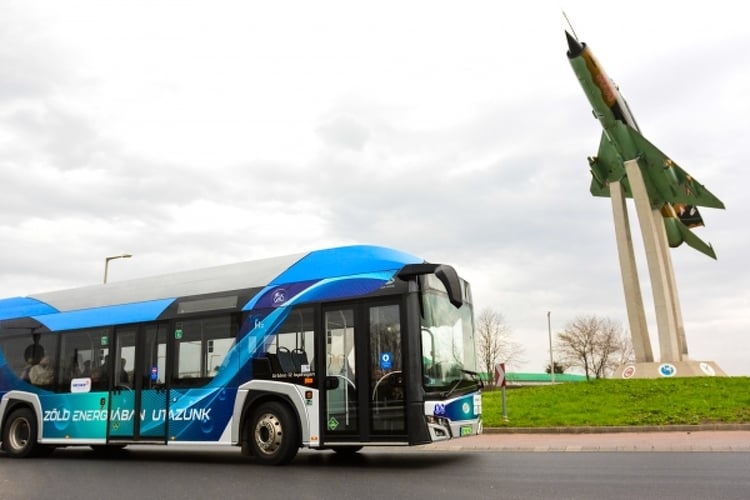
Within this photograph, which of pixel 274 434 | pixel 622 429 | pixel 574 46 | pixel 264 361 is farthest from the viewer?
pixel 574 46

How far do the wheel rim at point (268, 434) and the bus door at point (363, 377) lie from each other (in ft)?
2.95

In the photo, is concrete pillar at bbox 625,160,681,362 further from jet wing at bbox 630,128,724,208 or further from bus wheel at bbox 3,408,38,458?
bus wheel at bbox 3,408,38,458

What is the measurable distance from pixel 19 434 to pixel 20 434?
34 mm

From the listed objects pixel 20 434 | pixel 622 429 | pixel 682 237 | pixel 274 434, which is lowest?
pixel 622 429

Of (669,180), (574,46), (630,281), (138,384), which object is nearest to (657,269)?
(630,281)

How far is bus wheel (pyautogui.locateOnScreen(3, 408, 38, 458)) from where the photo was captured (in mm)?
14203

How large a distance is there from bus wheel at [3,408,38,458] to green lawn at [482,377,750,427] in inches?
439

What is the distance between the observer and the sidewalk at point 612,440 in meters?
13.0

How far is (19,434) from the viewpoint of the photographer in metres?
14.5

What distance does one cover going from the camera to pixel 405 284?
10.4 metres

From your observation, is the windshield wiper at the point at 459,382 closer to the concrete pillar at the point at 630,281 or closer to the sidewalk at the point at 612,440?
the sidewalk at the point at 612,440

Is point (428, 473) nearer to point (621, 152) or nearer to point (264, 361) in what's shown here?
point (264, 361)

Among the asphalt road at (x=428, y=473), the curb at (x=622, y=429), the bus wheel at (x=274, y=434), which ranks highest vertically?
the bus wheel at (x=274, y=434)

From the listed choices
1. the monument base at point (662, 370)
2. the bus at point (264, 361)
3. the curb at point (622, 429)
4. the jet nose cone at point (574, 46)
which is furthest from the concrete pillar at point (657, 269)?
the bus at point (264, 361)
